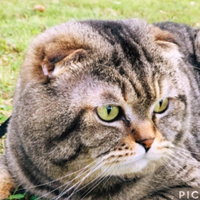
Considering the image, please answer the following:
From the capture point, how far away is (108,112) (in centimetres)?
183

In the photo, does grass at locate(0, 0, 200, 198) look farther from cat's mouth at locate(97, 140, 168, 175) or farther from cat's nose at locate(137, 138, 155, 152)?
cat's nose at locate(137, 138, 155, 152)

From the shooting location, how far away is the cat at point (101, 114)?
1.83 m

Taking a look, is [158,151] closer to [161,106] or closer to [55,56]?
[161,106]

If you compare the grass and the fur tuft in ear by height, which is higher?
the grass

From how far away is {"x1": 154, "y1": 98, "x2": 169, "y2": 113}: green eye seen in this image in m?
1.99

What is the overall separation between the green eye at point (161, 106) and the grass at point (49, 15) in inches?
75.8

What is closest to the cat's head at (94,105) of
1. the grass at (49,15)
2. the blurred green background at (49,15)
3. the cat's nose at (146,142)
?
the cat's nose at (146,142)

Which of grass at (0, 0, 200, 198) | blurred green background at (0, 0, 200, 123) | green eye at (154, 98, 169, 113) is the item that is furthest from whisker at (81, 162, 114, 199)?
blurred green background at (0, 0, 200, 123)

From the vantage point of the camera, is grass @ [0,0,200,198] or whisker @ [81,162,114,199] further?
grass @ [0,0,200,198]

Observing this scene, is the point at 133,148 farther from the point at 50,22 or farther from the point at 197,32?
the point at 50,22

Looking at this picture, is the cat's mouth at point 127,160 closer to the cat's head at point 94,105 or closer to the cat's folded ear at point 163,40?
the cat's head at point 94,105

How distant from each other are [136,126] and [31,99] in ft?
2.15

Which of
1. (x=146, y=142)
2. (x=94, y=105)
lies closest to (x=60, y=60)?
(x=94, y=105)

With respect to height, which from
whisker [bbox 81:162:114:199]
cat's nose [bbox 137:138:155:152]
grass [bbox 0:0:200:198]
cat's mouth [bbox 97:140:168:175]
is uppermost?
grass [bbox 0:0:200:198]
